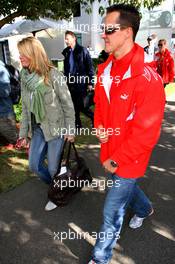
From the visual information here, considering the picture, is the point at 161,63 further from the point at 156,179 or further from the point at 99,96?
the point at 99,96

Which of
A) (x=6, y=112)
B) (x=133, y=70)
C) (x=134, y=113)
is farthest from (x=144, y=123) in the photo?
(x=6, y=112)

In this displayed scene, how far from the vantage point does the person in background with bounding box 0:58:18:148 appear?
4887mm

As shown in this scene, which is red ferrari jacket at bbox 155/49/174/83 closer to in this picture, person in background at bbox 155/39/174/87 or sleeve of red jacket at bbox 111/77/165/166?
person in background at bbox 155/39/174/87

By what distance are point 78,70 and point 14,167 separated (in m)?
2.36

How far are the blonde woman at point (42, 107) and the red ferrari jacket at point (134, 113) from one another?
998 mm

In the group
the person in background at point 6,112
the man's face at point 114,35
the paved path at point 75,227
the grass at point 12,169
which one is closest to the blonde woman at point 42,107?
the paved path at point 75,227

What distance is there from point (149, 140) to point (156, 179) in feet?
7.84

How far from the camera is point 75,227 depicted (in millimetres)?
3473

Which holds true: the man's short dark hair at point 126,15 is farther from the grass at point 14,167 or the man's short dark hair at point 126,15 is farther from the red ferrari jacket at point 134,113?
the grass at point 14,167

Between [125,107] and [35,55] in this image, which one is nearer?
[125,107]

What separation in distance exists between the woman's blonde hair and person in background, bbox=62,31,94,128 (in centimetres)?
264

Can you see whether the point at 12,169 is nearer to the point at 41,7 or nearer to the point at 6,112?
the point at 6,112

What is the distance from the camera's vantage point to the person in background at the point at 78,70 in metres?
5.94

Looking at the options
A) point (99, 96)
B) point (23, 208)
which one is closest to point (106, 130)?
point (99, 96)
